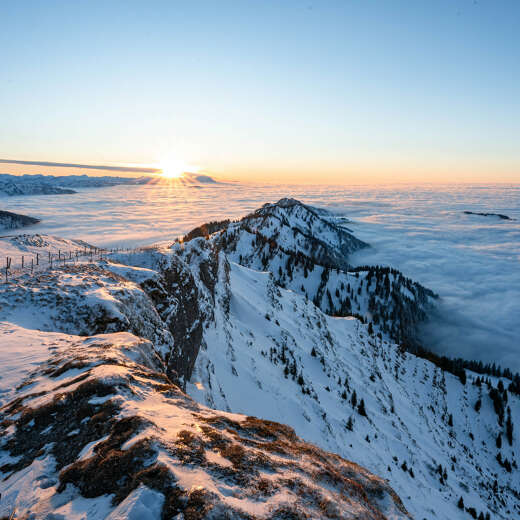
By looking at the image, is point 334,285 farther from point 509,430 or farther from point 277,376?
point 277,376

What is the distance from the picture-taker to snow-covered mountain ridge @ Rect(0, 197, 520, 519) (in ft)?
35.4

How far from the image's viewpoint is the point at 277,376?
39812 mm

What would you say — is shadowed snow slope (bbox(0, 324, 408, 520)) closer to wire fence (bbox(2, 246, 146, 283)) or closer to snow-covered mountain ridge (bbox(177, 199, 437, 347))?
wire fence (bbox(2, 246, 146, 283))

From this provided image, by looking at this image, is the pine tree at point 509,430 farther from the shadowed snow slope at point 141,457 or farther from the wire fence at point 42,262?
the wire fence at point 42,262

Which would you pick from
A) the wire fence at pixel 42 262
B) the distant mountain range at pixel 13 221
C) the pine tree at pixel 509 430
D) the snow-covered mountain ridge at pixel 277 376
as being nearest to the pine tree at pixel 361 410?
the snow-covered mountain ridge at pixel 277 376

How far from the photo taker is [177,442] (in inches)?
225

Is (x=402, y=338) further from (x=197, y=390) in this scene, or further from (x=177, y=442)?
(x=177, y=442)

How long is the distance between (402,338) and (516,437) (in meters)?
77.7

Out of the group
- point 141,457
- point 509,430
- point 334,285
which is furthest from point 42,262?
point 334,285

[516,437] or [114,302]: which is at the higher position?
[114,302]

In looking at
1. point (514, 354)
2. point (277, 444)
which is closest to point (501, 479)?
point (277, 444)

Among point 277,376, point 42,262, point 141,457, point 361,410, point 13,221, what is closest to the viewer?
point 141,457

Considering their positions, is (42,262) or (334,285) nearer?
(42,262)

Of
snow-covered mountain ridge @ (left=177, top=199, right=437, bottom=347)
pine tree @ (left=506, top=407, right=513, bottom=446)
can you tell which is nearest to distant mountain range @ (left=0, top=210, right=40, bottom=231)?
snow-covered mountain ridge @ (left=177, top=199, right=437, bottom=347)
